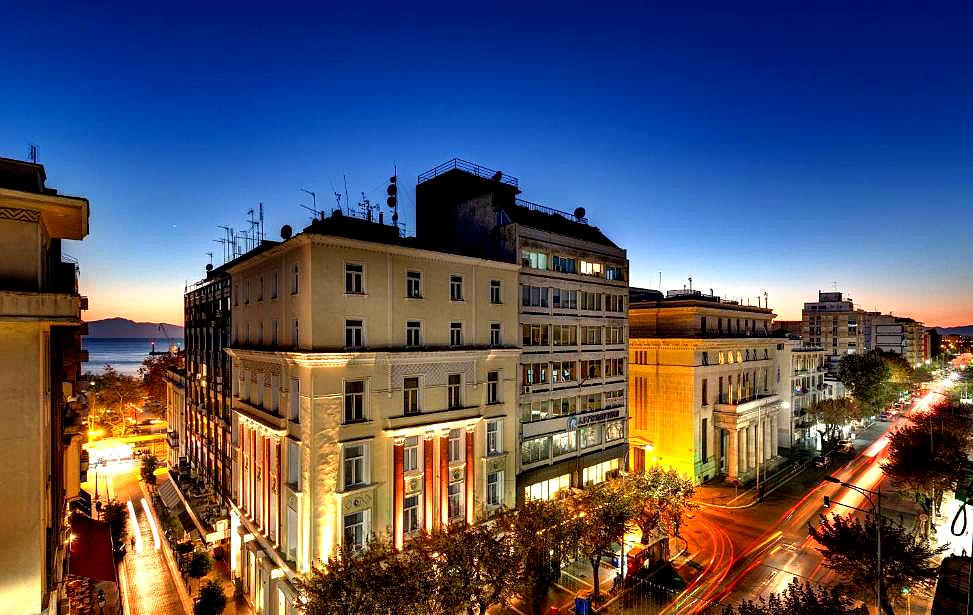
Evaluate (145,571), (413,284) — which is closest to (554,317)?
(413,284)

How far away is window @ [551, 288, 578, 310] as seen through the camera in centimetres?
4403

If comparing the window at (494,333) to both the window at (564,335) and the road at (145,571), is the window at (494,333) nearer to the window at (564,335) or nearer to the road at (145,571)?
the window at (564,335)

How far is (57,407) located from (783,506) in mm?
62823

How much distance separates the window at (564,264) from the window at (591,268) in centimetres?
116

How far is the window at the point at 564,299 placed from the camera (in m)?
44.0

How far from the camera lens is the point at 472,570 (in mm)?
25562

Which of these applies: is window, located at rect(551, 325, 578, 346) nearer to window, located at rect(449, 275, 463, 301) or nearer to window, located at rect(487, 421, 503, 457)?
window, located at rect(487, 421, 503, 457)

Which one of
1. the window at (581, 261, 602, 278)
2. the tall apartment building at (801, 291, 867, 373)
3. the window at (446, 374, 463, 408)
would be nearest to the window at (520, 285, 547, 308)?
the window at (581, 261, 602, 278)

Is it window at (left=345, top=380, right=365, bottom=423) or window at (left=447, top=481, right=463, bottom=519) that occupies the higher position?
window at (left=345, top=380, right=365, bottom=423)

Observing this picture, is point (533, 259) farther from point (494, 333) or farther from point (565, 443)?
point (565, 443)

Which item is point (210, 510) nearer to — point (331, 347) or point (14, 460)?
point (331, 347)

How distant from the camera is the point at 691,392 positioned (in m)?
57.0

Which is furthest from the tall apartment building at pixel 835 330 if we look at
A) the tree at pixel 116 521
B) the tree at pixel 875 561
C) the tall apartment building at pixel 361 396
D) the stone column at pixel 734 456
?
the tree at pixel 116 521

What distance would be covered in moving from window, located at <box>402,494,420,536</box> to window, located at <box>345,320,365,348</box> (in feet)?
35.7
